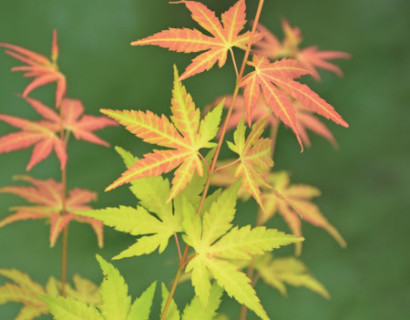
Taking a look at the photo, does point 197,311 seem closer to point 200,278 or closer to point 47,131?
point 200,278

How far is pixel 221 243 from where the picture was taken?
0.55m

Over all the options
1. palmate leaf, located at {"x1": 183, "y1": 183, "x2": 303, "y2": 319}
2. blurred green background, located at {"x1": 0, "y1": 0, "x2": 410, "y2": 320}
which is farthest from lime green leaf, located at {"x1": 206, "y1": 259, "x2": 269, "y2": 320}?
blurred green background, located at {"x1": 0, "y1": 0, "x2": 410, "y2": 320}

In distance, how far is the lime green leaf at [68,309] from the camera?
21.3 inches

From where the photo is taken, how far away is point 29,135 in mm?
775

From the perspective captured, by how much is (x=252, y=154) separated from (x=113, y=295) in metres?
0.24

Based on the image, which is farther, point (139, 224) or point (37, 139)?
point (37, 139)

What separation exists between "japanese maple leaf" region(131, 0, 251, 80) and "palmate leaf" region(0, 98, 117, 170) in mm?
277

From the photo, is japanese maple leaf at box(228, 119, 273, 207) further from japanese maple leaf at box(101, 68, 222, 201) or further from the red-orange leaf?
the red-orange leaf

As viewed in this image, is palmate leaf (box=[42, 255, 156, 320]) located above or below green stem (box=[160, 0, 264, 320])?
below

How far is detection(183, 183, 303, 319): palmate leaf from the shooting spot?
0.53m

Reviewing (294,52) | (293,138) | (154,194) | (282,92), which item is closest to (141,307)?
(154,194)

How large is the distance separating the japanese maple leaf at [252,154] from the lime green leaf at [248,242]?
0.17ft

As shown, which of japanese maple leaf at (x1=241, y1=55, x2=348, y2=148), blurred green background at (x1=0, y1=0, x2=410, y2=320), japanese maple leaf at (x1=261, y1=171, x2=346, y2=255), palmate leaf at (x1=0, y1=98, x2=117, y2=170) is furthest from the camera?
blurred green background at (x1=0, y1=0, x2=410, y2=320)

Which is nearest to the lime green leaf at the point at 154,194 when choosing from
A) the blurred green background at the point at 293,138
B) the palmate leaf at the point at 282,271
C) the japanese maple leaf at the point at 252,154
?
the japanese maple leaf at the point at 252,154
